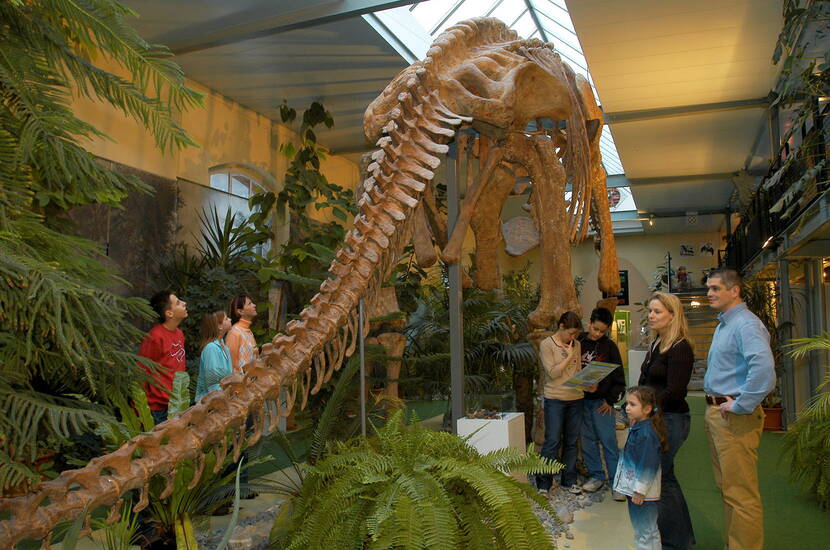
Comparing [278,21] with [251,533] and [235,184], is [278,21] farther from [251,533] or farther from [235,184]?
[251,533]

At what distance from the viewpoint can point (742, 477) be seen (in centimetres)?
389

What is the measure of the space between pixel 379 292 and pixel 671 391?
6.55ft

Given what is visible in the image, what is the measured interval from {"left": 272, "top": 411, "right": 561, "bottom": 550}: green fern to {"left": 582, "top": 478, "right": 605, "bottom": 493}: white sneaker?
221 centimetres

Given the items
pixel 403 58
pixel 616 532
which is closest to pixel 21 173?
pixel 616 532

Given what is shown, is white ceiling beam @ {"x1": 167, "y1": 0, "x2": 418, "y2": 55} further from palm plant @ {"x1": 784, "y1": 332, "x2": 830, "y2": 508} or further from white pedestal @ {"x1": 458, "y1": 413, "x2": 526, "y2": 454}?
palm plant @ {"x1": 784, "y1": 332, "x2": 830, "y2": 508}

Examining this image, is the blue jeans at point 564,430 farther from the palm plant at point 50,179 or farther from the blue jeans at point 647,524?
the palm plant at point 50,179

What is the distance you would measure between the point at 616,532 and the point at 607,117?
8487mm

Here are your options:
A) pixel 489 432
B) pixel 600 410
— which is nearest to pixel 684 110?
pixel 600 410

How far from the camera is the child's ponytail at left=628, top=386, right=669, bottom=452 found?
389 cm

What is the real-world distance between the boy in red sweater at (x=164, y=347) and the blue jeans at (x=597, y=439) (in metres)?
3.42

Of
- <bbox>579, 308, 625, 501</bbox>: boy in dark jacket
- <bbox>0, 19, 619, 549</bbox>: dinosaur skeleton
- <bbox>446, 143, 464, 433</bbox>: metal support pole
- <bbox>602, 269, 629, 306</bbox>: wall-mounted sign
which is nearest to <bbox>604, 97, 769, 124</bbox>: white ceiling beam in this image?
<bbox>0, 19, 619, 549</bbox>: dinosaur skeleton

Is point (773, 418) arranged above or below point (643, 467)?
below

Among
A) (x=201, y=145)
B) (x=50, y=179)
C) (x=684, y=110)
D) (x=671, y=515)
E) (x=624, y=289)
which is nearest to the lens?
(x=50, y=179)

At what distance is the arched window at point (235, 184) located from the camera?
10.6m
